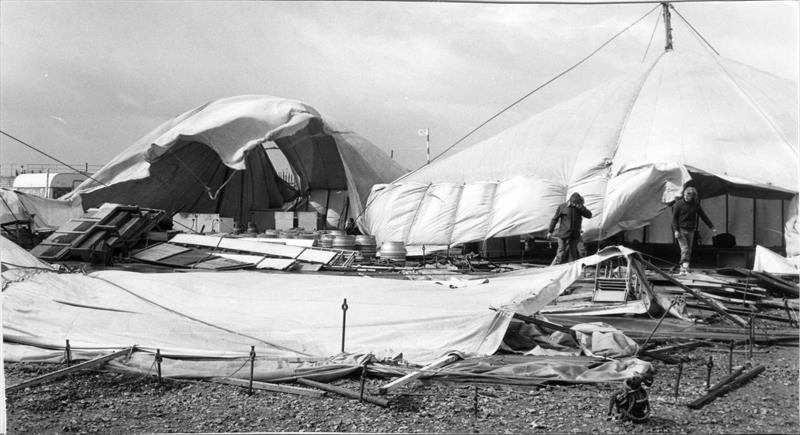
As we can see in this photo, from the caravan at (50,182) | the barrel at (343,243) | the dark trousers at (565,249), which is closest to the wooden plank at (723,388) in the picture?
the dark trousers at (565,249)

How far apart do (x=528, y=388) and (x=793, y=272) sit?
487cm

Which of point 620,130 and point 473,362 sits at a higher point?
point 620,130

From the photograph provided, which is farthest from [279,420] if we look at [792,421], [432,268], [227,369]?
[432,268]

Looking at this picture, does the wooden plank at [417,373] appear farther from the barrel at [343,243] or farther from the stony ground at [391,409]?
the barrel at [343,243]

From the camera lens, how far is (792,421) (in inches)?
144

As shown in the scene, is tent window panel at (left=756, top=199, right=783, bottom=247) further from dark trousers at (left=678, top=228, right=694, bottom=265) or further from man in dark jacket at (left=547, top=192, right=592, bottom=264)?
man in dark jacket at (left=547, top=192, right=592, bottom=264)

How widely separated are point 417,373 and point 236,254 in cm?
640

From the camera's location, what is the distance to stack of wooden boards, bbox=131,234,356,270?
375 inches

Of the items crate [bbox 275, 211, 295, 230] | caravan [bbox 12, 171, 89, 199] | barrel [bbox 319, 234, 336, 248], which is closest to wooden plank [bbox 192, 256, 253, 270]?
barrel [bbox 319, 234, 336, 248]

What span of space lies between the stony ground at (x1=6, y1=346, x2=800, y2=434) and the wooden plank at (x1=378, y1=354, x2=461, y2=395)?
56 mm

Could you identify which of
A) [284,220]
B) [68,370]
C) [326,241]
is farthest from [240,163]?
[68,370]

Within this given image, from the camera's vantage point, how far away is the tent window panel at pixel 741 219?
37.7ft

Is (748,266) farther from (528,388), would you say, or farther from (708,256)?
(528,388)

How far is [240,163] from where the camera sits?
13.5 meters
